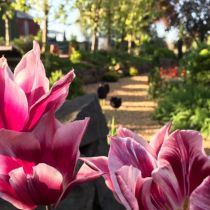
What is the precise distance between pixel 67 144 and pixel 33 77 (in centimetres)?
17

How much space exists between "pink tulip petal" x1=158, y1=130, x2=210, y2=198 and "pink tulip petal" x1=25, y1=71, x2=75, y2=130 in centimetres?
18

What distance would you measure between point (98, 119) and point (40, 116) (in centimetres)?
254

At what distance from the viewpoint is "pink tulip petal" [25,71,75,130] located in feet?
2.58

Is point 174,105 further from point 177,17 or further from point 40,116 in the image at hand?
point 177,17

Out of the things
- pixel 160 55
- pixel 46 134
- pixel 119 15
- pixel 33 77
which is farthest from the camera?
pixel 160 55

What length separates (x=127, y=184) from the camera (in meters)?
0.69

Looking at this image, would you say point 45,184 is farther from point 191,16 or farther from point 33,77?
point 191,16

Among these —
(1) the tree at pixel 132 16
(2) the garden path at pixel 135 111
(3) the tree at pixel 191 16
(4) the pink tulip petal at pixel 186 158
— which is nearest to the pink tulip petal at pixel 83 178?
(4) the pink tulip petal at pixel 186 158

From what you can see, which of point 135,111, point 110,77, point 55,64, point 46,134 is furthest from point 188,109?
point 110,77

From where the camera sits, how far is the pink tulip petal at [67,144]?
2.52 ft

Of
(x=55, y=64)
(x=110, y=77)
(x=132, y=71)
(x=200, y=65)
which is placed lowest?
(x=132, y=71)

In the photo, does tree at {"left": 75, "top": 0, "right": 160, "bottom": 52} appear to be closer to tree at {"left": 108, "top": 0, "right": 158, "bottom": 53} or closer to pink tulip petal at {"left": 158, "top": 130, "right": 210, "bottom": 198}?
tree at {"left": 108, "top": 0, "right": 158, "bottom": 53}

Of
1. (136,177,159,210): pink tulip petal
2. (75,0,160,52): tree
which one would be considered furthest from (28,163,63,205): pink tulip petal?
(75,0,160,52): tree

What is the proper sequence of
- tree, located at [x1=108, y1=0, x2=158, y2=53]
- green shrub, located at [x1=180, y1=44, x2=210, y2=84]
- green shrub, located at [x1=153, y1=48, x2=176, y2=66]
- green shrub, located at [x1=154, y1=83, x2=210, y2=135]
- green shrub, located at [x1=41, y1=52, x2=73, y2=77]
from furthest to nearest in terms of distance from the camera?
tree, located at [x1=108, y1=0, x2=158, y2=53]
green shrub, located at [x1=153, y1=48, x2=176, y2=66]
green shrub, located at [x1=41, y1=52, x2=73, y2=77]
green shrub, located at [x1=180, y1=44, x2=210, y2=84]
green shrub, located at [x1=154, y1=83, x2=210, y2=135]
